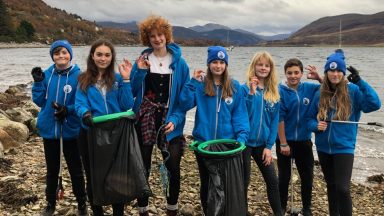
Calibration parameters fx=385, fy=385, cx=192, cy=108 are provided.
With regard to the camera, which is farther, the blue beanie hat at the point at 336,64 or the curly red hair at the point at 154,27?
the blue beanie hat at the point at 336,64

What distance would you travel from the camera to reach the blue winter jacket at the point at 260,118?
571 cm

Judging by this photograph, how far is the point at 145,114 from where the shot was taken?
542 cm

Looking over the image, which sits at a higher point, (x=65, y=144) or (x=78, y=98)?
(x=78, y=98)

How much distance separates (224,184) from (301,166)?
2.30 m

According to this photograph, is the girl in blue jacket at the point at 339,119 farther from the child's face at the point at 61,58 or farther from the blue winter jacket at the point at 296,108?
the child's face at the point at 61,58

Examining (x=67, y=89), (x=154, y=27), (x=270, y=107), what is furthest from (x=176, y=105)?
(x=67, y=89)

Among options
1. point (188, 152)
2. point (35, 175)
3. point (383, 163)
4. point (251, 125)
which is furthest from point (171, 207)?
point (383, 163)

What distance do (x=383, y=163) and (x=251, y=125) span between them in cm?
955

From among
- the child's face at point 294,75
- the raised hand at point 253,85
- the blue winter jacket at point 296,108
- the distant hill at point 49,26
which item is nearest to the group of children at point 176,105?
the raised hand at point 253,85

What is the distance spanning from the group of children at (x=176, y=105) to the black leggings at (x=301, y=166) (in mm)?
363

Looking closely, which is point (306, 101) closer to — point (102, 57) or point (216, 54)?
point (216, 54)

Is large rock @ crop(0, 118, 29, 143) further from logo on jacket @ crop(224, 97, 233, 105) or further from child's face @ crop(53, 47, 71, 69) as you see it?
logo on jacket @ crop(224, 97, 233, 105)

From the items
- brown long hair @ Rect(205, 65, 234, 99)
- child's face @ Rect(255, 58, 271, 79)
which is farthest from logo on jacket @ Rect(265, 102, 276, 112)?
brown long hair @ Rect(205, 65, 234, 99)

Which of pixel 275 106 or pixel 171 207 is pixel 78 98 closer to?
pixel 171 207
